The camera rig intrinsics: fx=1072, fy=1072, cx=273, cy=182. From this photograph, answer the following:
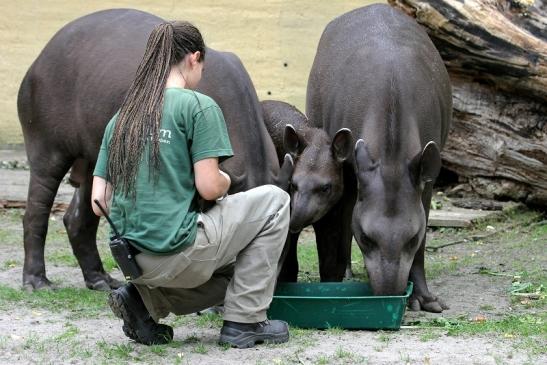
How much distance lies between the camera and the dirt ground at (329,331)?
560 centimetres

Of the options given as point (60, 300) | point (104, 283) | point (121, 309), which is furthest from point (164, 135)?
point (104, 283)

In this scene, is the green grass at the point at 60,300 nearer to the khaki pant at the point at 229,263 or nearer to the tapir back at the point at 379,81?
the khaki pant at the point at 229,263

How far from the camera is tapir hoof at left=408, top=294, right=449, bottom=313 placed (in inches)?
→ 277

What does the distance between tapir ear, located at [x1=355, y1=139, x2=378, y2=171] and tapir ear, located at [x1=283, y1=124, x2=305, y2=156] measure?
0.43 meters

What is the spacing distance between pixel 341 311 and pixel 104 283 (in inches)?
96.6

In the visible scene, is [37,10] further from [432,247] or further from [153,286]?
[153,286]

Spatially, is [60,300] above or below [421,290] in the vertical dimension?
below

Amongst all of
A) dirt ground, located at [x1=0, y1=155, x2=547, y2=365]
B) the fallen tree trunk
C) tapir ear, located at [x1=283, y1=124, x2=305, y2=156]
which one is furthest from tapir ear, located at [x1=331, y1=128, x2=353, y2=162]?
the fallen tree trunk

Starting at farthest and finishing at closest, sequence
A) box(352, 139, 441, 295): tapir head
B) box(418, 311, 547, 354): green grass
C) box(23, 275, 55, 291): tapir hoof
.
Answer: box(23, 275, 55, 291): tapir hoof < box(352, 139, 441, 295): tapir head < box(418, 311, 547, 354): green grass

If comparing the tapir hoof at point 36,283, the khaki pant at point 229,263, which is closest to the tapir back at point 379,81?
the khaki pant at point 229,263

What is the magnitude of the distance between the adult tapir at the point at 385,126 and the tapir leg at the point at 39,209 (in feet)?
6.55

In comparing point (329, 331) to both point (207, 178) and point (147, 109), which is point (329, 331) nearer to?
point (207, 178)

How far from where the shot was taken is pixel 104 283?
805 centimetres

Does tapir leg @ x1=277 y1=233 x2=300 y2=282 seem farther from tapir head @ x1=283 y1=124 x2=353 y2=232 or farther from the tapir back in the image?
the tapir back
